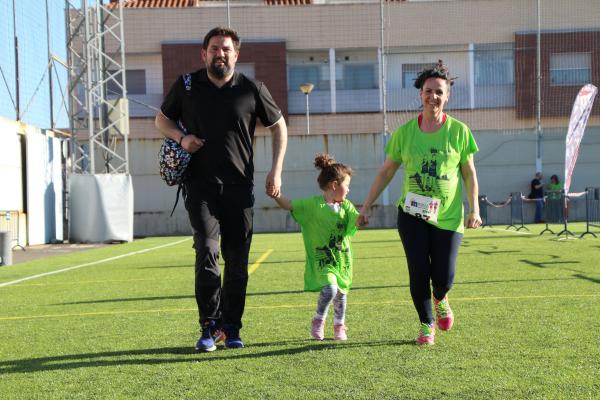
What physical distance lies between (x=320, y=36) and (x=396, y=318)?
2799cm

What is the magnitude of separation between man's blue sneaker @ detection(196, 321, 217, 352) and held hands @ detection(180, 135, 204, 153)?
3.45ft

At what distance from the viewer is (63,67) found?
2384cm

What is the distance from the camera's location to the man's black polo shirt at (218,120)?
5.29 m

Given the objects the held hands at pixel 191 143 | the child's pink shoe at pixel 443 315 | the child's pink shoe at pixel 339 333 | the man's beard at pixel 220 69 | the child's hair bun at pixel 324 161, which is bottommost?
the child's pink shoe at pixel 339 333

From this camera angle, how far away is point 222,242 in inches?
216

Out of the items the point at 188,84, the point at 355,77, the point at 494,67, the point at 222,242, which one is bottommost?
the point at 222,242

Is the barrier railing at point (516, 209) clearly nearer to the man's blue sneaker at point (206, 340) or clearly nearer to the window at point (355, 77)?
the window at point (355, 77)

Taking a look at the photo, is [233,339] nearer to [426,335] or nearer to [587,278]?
[426,335]

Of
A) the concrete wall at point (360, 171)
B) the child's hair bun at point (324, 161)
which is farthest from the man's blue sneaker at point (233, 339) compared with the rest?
the concrete wall at point (360, 171)

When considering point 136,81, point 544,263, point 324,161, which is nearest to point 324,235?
point 324,161

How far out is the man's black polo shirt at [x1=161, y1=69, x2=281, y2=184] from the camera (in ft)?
17.4

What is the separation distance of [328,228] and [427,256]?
70 centimetres

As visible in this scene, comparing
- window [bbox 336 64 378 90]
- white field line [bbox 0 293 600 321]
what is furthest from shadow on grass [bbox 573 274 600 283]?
window [bbox 336 64 378 90]

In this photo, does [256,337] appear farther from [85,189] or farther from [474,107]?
[474,107]
